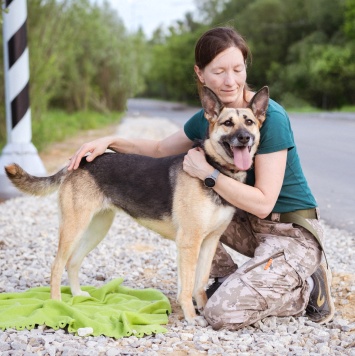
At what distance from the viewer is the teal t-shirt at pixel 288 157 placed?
393 centimetres

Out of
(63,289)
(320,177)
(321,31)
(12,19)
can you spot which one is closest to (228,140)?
(63,289)

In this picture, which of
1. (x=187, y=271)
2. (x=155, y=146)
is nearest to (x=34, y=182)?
(x=155, y=146)

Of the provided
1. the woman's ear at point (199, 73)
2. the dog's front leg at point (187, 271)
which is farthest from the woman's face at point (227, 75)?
the dog's front leg at point (187, 271)

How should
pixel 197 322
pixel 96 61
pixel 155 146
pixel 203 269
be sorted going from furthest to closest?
pixel 96 61 < pixel 155 146 < pixel 203 269 < pixel 197 322

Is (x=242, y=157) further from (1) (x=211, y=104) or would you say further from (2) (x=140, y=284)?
(2) (x=140, y=284)

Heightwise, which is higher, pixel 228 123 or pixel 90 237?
A: pixel 228 123

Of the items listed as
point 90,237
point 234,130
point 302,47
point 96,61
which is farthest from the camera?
point 302,47

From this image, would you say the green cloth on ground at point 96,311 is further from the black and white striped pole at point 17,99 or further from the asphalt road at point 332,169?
the black and white striped pole at point 17,99

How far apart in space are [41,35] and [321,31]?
36.6 meters

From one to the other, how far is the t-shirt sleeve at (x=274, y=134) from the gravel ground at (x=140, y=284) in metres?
1.14

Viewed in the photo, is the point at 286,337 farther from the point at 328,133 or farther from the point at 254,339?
the point at 328,133

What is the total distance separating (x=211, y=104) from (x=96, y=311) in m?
1.56

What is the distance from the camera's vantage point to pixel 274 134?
12.9ft

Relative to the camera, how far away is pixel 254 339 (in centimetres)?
369
